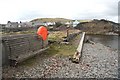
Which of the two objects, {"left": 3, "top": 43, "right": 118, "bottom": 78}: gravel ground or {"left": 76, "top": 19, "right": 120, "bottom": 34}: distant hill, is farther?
{"left": 76, "top": 19, "right": 120, "bottom": 34}: distant hill

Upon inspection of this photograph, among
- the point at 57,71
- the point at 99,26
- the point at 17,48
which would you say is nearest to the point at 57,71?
the point at 57,71

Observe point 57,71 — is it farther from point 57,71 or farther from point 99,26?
point 99,26

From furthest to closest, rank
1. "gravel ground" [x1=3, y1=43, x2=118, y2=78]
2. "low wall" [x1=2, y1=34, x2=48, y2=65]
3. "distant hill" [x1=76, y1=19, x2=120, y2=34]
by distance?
"distant hill" [x1=76, y1=19, x2=120, y2=34]
"low wall" [x1=2, y1=34, x2=48, y2=65]
"gravel ground" [x1=3, y1=43, x2=118, y2=78]

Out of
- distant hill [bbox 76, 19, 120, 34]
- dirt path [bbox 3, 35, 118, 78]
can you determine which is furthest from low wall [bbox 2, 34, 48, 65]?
distant hill [bbox 76, 19, 120, 34]

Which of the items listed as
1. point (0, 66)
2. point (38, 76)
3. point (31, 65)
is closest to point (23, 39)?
point (31, 65)

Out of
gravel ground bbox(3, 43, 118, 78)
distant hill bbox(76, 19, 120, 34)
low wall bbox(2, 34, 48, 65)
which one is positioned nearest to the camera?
gravel ground bbox(3, 43, 118, 78)

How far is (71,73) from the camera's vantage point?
44.8 ft

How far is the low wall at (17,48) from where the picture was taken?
46.2 ft

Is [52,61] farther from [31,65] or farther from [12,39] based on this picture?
[12,39]

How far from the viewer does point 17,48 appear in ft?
50.6

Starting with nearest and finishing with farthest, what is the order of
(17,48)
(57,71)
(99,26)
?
(57,71) < (17,48) < (99,26)

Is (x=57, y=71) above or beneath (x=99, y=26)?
beneath

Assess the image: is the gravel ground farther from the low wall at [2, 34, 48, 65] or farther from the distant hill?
A: the distant hill

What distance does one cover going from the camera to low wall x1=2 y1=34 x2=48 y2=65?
14094 millimetres
